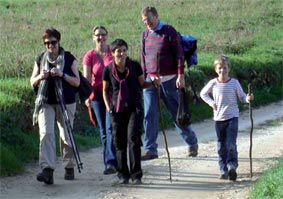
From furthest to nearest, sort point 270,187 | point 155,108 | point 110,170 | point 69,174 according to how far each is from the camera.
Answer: point 155,108 → point 110,170 → point 69,174 → point 270,187

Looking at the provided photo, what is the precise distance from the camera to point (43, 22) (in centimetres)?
2261

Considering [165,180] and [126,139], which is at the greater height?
[126,139]

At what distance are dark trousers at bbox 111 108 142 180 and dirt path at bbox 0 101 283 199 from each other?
190 millimetres

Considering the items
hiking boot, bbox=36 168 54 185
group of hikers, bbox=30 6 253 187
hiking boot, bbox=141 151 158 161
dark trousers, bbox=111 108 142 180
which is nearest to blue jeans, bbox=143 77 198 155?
hiking boot, bbox=141 151 158 161

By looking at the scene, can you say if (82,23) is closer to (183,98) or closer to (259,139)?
(259,139)

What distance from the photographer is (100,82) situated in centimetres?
1003

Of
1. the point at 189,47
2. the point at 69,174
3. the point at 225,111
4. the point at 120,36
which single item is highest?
the point at 120,36

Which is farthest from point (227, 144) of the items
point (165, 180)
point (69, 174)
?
point (69, 174)

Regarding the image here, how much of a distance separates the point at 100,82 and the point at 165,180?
5.07ft

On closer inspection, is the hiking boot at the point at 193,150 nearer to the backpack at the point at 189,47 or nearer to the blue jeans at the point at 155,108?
the blue jeans at the point at 155,108

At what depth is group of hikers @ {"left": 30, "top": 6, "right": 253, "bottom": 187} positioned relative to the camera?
9266 millimetres

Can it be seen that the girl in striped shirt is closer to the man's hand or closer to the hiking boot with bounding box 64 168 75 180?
the man's hand

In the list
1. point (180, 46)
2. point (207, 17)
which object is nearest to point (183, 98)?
point (180, 46)

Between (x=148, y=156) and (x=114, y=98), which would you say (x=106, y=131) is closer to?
(x=114, y=98)
